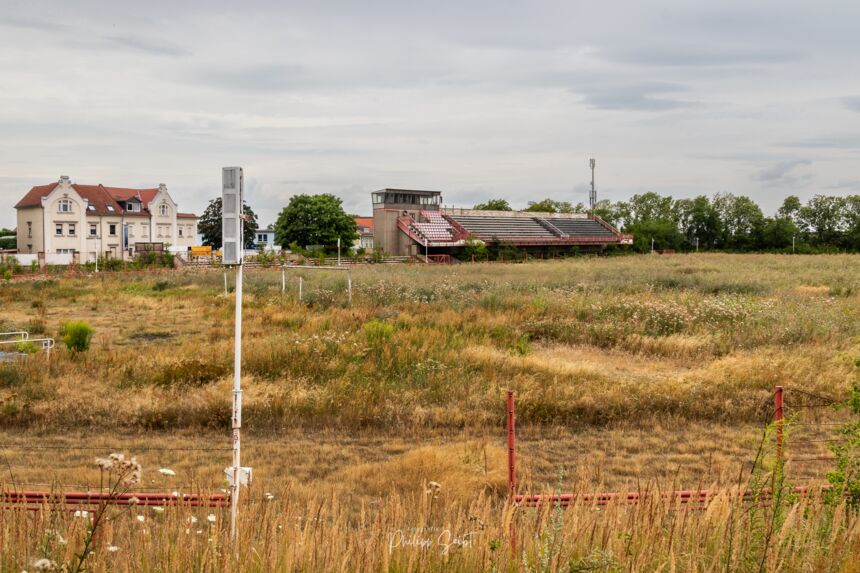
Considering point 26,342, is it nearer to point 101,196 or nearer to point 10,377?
point 10,377

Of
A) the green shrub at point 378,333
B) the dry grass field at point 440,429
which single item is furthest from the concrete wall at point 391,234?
the green shrub at point 378,333

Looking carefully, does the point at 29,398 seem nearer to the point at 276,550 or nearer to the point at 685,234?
the point at 276,550

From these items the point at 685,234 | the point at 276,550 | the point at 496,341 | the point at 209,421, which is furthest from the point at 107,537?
the point at 685,234

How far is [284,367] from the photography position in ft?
51.0

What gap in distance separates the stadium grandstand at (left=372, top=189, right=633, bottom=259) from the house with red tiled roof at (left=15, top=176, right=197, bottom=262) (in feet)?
71.8

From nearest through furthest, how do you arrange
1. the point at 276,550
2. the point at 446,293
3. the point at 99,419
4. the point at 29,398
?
the point at 276,550, the point at 99,419, the point at 29,398, the point at 446,293

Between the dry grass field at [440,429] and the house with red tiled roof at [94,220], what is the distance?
162 ft

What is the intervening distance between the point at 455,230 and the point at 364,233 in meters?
37.4

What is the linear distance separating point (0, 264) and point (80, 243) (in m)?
19.6

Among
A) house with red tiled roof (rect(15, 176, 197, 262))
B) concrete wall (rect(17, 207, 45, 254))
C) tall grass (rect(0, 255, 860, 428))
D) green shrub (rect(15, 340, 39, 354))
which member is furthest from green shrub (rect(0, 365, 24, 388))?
concrete wall (rect(17, 207, 45, 254))

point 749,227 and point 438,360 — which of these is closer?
point 438,360

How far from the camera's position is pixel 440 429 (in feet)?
39.5

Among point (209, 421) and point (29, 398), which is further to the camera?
point (29, 398)

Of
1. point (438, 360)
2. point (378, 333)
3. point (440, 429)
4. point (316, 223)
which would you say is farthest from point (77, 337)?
point (316, 223)
